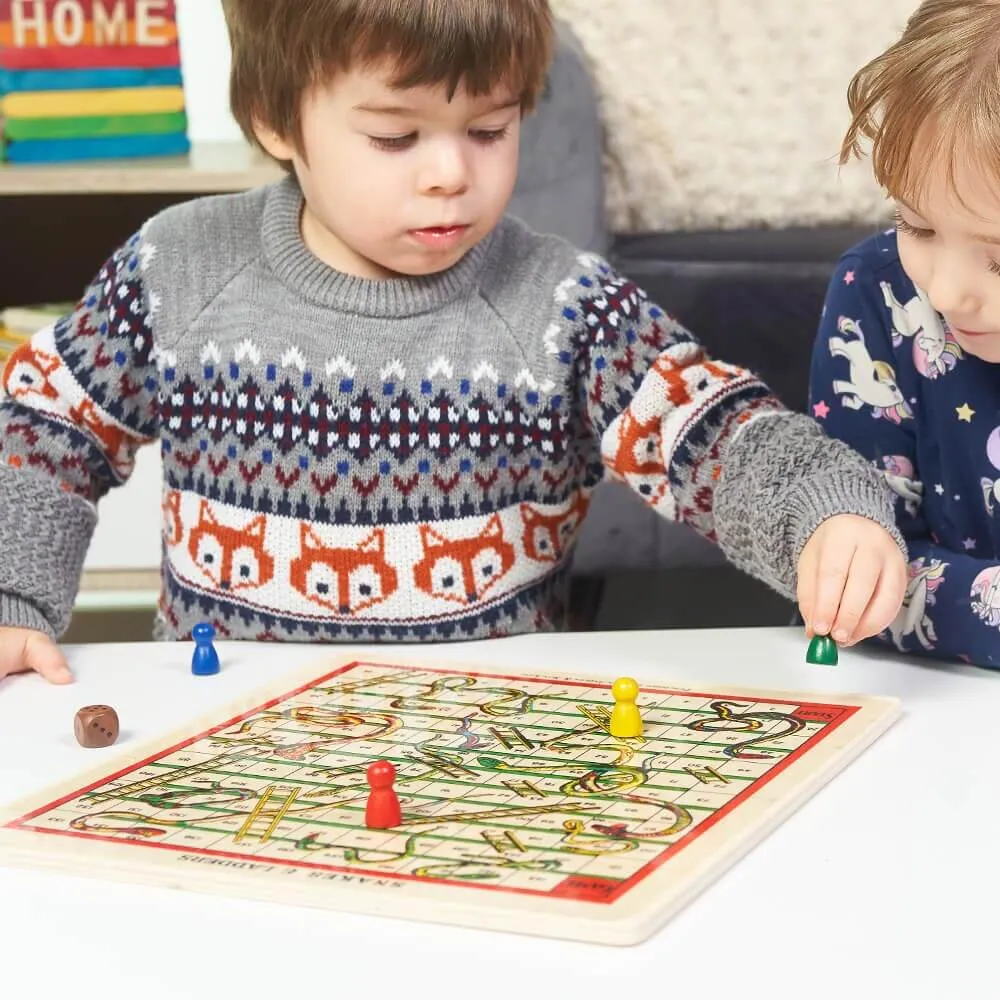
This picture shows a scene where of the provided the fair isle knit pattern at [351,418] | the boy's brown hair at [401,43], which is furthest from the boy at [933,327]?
the boy's brown hair at [401,43]

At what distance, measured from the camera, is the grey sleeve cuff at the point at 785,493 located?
2.78ft

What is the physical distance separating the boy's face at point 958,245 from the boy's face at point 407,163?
279mm

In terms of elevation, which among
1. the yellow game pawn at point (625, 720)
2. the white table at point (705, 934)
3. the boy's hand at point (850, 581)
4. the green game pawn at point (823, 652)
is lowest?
the white table at point (705, 934)

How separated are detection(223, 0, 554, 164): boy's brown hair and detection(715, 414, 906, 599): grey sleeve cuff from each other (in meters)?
0.27

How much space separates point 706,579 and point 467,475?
0.55m

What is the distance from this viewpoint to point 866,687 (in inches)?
31.6

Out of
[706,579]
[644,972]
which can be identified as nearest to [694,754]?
[644,972]

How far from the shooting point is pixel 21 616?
0.93 m

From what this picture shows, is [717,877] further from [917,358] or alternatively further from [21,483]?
[21,483]

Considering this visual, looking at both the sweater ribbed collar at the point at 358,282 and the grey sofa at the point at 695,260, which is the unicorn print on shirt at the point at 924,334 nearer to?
the sweater ribbed collar at the point at 358,282

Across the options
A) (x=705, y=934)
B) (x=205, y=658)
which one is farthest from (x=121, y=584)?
(x=705, y=934)

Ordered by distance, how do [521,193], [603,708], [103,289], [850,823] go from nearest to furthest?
[850,823], [603,708], [103,289], [521,193]

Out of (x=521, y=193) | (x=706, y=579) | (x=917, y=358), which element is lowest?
(x=706, y=579)

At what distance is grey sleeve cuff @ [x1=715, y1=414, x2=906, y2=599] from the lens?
0.85 meters
